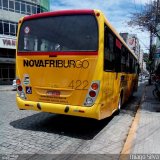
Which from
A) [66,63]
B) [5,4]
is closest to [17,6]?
[5,4]

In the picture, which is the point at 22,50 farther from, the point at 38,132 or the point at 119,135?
the point at 119,135

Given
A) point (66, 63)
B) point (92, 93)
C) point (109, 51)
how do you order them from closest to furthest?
point (92, 93)
point (66, 63)
point (109, 51)

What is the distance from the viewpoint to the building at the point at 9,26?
37094mm

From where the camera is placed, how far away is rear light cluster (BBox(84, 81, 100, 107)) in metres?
6.91

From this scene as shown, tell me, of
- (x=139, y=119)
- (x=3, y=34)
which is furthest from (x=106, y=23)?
(x=3, y=34)

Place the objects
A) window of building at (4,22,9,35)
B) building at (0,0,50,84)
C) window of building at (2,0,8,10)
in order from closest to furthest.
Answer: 1. window of building at (2,0,8,10)
2. building at (0,0,50,84)
3. window of building at (4,22,9,35)

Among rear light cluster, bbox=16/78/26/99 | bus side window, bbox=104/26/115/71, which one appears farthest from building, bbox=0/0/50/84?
bus side window, bbox=104/26/115/71

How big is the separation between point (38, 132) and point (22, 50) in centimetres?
234

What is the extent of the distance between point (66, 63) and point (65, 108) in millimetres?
1166

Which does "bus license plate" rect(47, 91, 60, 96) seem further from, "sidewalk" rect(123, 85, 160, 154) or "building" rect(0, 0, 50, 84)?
"building" rect(0, 0, 50, 84)

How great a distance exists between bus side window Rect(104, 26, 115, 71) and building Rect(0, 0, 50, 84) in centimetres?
3081

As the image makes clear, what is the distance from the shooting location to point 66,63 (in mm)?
7113

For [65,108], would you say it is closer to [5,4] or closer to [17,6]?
[5,4]

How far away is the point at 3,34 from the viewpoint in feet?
121
